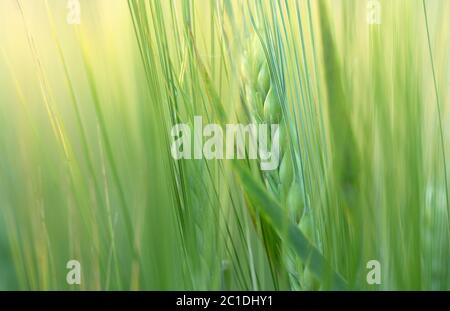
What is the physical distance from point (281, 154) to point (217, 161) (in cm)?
8

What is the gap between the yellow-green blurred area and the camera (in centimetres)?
55

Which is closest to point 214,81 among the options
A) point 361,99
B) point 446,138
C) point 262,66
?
point 262,66

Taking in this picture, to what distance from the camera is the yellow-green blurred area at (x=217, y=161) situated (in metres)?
0.55

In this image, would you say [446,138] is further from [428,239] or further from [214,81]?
[214,81]

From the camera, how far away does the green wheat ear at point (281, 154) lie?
549mm

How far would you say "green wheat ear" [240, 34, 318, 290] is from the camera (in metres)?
0.55

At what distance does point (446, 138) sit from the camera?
627mm

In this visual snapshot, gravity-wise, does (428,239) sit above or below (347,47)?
below

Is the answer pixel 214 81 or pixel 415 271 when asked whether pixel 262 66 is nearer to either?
pixel 214 81

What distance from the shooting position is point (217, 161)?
576mm

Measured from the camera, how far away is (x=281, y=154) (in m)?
0.56

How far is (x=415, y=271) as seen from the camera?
56 centimetres

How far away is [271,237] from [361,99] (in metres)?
0.19
